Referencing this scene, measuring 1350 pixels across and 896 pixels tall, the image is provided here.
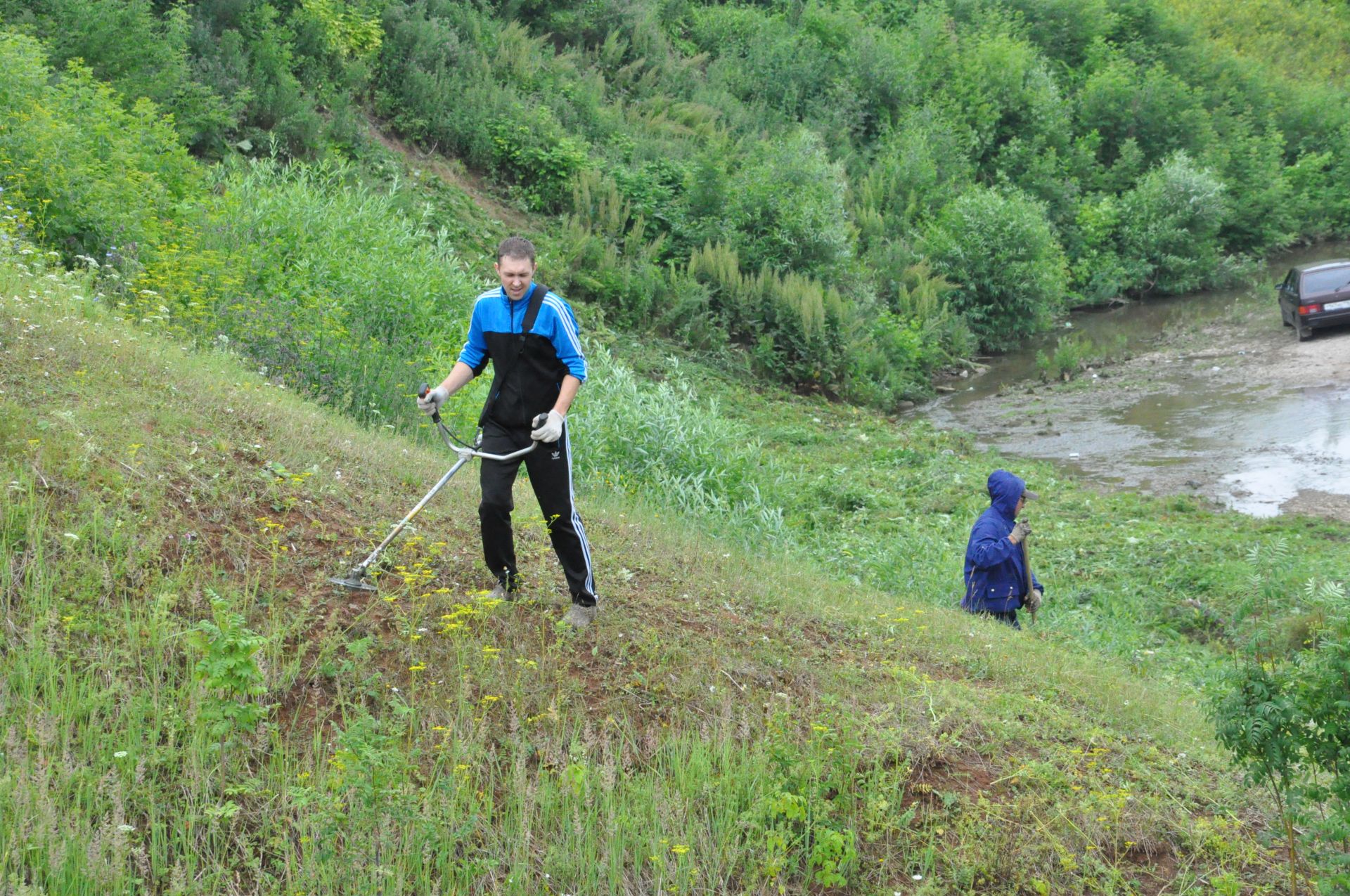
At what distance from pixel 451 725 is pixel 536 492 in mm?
1242

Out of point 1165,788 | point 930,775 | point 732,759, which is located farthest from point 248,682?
point 1165,788

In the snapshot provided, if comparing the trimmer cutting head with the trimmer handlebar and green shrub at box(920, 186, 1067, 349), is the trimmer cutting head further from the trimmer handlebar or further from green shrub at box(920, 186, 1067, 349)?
green shrub at box(920, 186, 1067, 349)

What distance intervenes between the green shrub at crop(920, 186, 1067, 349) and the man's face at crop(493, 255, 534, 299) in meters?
21.3

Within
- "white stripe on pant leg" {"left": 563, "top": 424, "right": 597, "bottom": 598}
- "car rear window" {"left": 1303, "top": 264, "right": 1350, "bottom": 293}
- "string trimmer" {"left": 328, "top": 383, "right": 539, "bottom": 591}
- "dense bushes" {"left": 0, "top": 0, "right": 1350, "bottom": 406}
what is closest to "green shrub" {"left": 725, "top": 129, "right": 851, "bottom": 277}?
"dense bushes" {"left": 0, "top": 0, "right": 1350, "bottom": 406}

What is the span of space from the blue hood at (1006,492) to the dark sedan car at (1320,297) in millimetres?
18162

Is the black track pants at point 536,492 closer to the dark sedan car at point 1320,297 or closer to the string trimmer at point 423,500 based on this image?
the string trimmer at point 423,500

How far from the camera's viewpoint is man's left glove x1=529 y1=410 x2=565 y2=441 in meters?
4.99

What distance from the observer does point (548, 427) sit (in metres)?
Answer: 4.99

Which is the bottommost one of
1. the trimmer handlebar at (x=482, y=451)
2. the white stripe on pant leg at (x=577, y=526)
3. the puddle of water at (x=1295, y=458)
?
the puddle of water at (x=1295, y=458)

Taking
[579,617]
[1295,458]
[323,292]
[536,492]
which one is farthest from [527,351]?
[1295,458]

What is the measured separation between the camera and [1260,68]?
39250 mm

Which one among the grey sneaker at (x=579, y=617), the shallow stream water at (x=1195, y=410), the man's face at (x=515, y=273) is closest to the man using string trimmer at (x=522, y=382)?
the man's face at (x=515, y=273)

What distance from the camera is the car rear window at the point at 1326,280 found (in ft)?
75.0

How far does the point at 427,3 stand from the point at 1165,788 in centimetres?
2402
